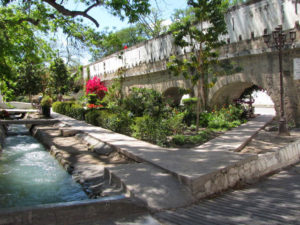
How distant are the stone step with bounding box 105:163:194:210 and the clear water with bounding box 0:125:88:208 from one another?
2.50 feet

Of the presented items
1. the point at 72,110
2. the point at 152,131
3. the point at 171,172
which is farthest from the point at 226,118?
the point at 72,110

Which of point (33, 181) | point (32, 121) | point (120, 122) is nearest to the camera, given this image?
point (33, 181)

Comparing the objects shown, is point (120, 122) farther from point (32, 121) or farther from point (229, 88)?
point (32, 121)

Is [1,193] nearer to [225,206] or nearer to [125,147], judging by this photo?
[125,147]

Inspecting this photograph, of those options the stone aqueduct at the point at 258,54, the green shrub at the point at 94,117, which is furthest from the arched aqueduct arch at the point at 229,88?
the green shrub at the point at 94,117

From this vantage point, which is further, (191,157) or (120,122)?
(120,122)

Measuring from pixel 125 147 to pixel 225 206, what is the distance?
3.27 metres

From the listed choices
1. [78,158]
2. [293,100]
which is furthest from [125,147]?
[293,100]

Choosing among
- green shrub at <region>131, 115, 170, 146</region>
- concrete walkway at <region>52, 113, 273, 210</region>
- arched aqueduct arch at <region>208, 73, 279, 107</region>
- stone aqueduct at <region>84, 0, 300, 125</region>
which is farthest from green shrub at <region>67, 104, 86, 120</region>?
concrete walkway at <region>52, 113, 273, 210</region>

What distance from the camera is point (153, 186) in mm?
3846

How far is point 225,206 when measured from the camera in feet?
11.4

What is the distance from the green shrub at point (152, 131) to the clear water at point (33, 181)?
2530mm

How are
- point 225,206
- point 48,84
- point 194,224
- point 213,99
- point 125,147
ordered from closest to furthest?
point 194,224, point 225,206, point 125,147, point 213,99, point 48,84

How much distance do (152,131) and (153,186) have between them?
149 inches
